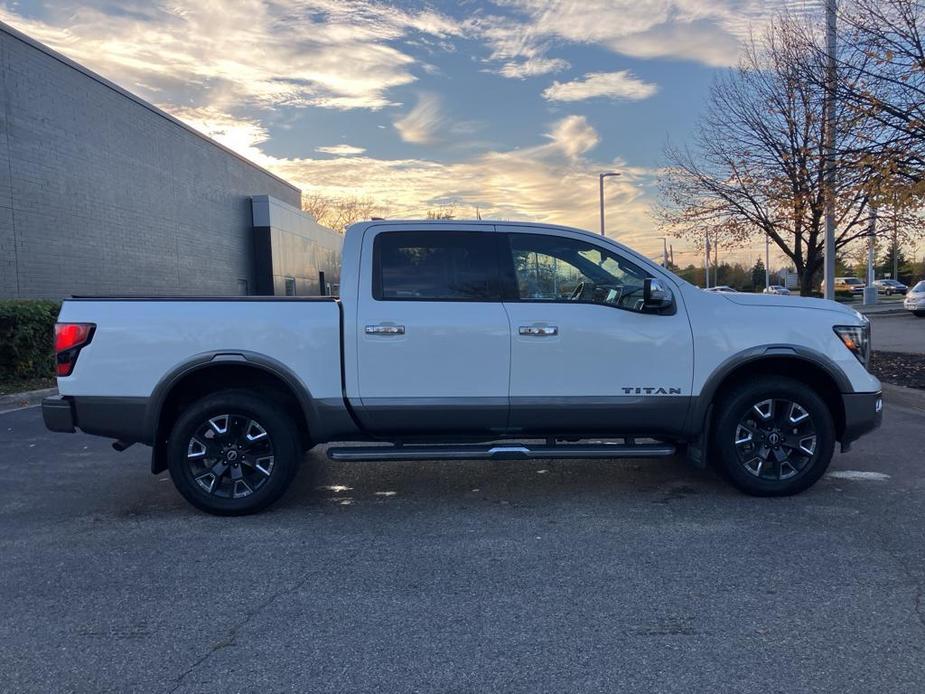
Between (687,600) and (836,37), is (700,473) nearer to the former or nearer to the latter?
(687,600)

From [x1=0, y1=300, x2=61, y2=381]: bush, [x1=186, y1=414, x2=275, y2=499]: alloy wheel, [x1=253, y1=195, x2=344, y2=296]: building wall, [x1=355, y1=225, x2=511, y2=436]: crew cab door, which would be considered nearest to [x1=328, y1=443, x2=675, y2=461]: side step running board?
[x1=355, y1=225, x2=511, y2=436]: crew cab door

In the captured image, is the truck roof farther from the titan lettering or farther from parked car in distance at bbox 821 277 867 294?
parked car in distance at bbox 821 277 867 294

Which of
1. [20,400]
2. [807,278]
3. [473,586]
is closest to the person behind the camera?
[473,586]

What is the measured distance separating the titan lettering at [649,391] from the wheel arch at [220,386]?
2261 mm

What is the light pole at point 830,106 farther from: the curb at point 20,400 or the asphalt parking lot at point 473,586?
the curb at point 20,400

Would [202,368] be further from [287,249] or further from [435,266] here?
[287,249]

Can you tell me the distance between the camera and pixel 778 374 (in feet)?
16.8

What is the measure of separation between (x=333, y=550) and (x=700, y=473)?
3287 mm

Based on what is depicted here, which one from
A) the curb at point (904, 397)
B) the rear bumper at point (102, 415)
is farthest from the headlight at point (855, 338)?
the rear bumper at point (102, 415)

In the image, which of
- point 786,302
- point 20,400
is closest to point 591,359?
point 786,302

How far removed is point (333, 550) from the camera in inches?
166

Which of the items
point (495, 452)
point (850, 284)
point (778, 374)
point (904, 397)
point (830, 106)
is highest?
point (830, 106)

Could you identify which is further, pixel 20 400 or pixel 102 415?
pixel 20 400

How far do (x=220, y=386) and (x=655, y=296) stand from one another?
323 centimetres
